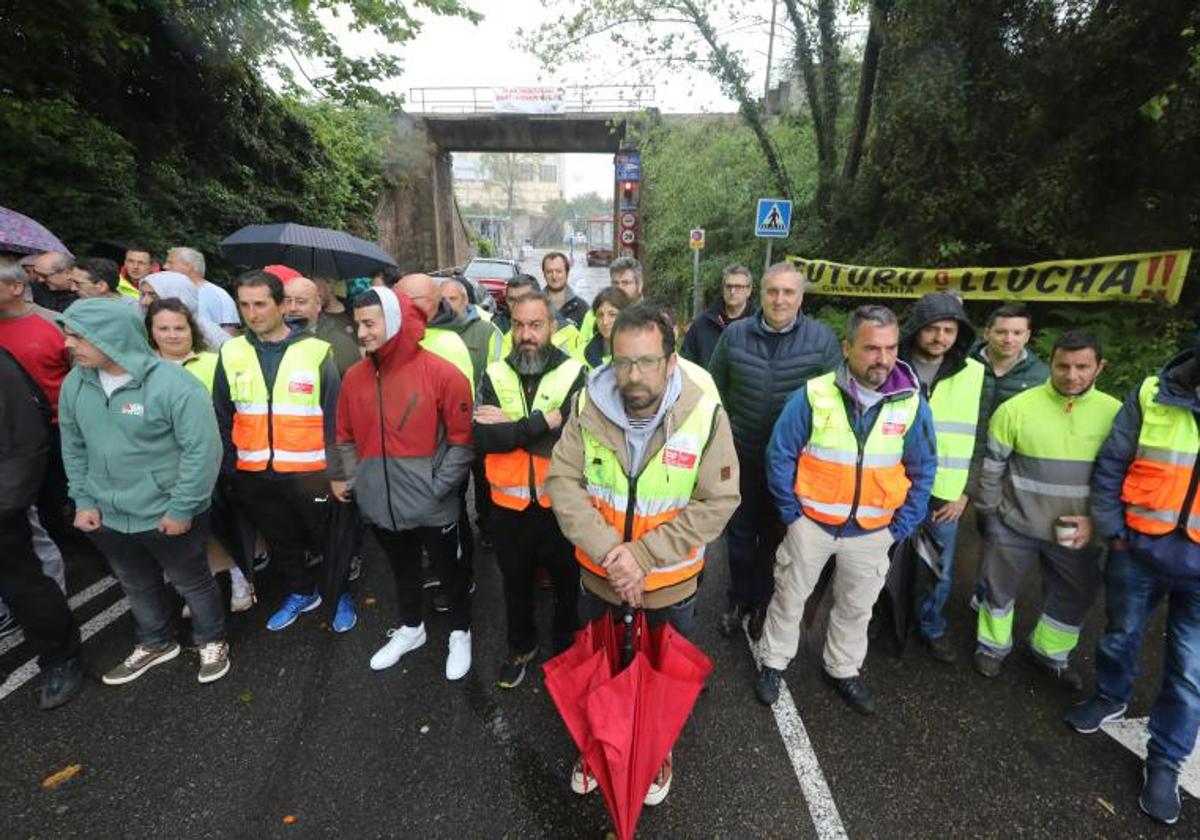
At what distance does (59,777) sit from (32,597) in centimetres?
91

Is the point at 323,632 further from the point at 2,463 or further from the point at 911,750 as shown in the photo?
the point at 911,750

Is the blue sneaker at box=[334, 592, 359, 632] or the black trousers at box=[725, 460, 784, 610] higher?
the black trousers at box=[725, 460, 784, 610]

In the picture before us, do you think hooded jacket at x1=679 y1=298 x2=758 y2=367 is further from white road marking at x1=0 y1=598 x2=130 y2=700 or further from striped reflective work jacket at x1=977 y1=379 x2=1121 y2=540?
white road marking at x1=0 y1=598 x2=130 y2=700

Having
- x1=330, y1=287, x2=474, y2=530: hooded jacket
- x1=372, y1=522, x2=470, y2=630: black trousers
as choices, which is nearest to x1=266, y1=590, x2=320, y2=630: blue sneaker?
x1=372, y1=522, x2=470, y2=630: black trousers

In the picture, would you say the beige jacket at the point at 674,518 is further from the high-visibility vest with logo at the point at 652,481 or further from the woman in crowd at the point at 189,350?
the woman in crowd at the point at 189,350

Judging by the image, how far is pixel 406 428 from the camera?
2.85 meters

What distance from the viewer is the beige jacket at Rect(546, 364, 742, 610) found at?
7.18 feet

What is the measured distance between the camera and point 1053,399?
2836 millimetres

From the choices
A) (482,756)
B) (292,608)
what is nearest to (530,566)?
(482,756)

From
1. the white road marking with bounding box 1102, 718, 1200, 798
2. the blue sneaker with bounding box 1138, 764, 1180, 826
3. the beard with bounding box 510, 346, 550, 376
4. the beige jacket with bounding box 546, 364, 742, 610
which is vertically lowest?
the white road marking with bounding box 1102, 718, 1200, 798

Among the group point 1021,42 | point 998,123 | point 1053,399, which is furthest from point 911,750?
point 1021,42

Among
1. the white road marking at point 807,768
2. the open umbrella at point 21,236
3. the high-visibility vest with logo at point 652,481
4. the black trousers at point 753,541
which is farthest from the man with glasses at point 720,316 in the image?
the open umbrella at point 21,236

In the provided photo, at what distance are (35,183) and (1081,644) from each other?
1114 centimetres

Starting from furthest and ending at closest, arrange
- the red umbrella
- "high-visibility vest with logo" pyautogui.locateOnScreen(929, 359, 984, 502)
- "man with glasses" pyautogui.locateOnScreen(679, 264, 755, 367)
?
"man with glasses" pyautogui.locateOnScreen(679, 264, 755, 367)
"high-visibility vest with logo" pyautogui.locateOnScreen(929, 359, 984, 502)
the red umbrella
